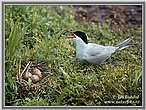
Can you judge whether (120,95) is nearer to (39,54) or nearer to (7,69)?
(39,54)

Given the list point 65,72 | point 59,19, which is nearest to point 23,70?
point 65,72

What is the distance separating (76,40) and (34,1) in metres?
0.27

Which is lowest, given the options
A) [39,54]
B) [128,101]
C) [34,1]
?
[128,101]

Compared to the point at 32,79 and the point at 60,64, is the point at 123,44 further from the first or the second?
the point at 32,79

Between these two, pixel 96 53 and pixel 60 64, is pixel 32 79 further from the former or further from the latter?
pixel 96 53

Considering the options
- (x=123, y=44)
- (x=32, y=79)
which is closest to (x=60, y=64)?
(x=32, y=79)

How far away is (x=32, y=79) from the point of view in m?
1.71

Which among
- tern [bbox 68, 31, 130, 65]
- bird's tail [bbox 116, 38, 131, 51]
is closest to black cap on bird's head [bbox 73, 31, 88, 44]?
tern [bbox 68, 31, 130, 65]

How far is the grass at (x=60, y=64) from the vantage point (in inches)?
66.5

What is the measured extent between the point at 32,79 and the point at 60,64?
15cm

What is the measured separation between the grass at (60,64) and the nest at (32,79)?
0.01 m

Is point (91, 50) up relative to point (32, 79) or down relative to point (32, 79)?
up

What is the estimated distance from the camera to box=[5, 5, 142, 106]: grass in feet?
5.54

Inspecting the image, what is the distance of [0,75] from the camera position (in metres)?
1.69
